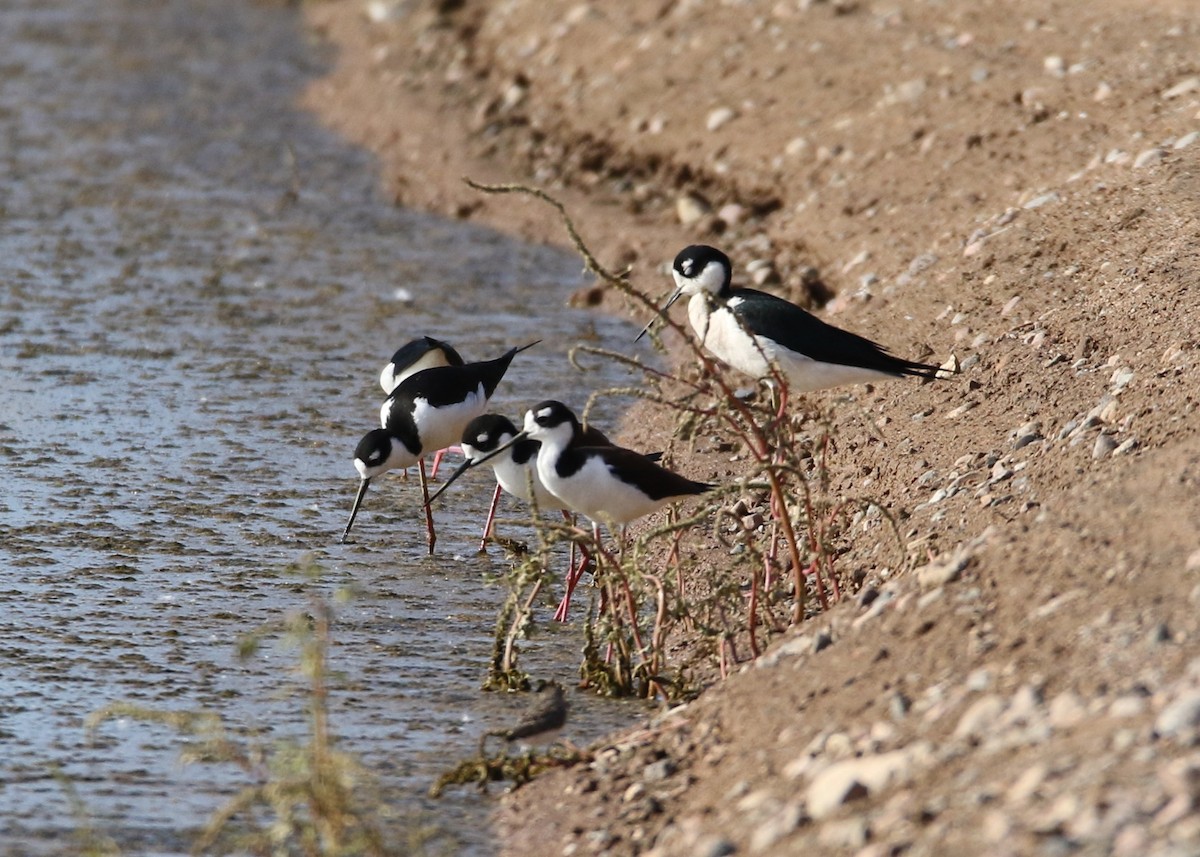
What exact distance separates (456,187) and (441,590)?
5673 millimetres

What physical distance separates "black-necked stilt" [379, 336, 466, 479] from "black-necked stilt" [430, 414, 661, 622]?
1.23 m

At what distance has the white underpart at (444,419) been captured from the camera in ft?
22.9

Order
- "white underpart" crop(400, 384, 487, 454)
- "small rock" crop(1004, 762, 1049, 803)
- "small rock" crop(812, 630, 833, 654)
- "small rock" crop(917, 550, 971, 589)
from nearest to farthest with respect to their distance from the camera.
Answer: "small rock" crop(1004, 762, 1049, 803), "small rock" crop(917, 550, 971, 589), "small rock" crop(812, 630, 833, 654), "white underpart" crop(400, 384, 487, 454)

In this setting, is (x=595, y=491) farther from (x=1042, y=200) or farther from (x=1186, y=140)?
(x=1186, y=140)

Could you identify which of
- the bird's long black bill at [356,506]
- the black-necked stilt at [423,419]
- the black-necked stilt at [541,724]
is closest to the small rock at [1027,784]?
the black-necked stilt at [541,724]

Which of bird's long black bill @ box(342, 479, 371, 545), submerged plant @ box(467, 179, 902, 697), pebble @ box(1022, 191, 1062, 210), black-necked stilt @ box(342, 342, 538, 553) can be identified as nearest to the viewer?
submerged plant @ box(467, 179, 902, 697)

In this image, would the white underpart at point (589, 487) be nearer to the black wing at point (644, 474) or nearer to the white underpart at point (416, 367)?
the black wing at point (644, 474)

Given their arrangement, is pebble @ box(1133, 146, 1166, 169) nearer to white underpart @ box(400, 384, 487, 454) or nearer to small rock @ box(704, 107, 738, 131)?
white underpart @ box(400, 384, 487, 454)

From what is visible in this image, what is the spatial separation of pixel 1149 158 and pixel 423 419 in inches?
123

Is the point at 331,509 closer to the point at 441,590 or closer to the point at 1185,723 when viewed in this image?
the point at 441,590

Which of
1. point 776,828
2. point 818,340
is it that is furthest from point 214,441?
point 776,828

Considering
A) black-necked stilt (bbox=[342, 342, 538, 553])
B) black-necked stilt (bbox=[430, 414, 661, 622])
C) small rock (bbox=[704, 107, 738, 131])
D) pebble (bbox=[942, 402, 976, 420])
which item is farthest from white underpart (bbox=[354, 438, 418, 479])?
small rock (bbox=[704, 107, 738, 131])

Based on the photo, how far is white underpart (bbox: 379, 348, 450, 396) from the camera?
776 cm

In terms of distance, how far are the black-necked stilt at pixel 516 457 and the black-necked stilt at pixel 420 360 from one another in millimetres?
1226
